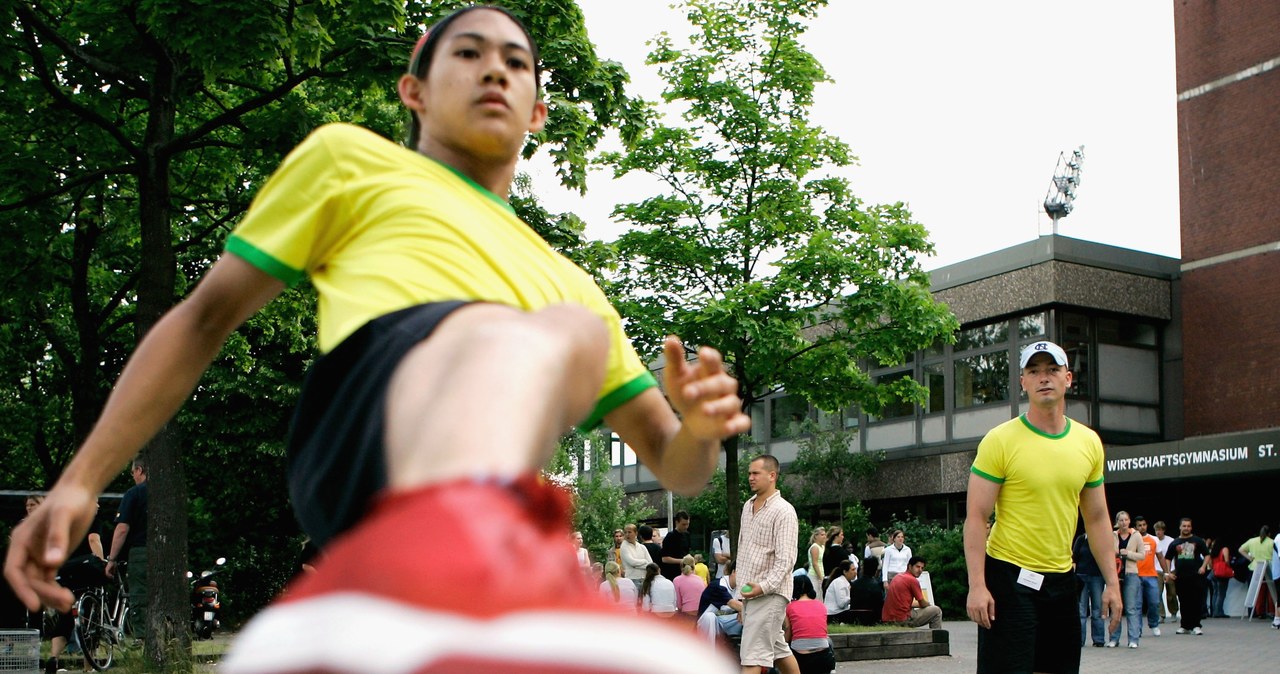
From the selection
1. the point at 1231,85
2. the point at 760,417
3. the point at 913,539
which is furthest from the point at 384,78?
the point at 760,417

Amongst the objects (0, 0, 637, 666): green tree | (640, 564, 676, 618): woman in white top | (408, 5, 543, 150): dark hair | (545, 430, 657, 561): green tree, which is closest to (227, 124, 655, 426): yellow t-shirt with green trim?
(408, 5, 543, 150): dark hair

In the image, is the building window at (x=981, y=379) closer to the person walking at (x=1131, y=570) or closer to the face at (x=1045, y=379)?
the person walking at (x=1131, y=570)

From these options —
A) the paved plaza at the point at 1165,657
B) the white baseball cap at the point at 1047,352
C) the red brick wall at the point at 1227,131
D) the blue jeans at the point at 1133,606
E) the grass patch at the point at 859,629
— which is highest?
the red brick wall at the point at 1227,131

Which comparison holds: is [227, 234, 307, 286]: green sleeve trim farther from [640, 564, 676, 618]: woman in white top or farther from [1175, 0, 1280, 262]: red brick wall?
[1175, 0, 1280, 262]: red brick wall

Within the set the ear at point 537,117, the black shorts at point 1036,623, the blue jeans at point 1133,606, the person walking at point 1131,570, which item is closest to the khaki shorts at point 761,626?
the black shorts at point 1036,623

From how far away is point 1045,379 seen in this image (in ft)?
23.2

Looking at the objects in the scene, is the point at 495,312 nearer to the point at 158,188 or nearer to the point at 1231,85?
the point at 158,188

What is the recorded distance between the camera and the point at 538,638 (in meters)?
1.02

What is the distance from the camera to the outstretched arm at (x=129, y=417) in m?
1.90

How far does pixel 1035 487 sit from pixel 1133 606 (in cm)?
1460

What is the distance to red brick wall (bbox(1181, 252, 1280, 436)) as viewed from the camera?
36.2m

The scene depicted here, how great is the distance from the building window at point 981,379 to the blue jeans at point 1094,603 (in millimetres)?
18867

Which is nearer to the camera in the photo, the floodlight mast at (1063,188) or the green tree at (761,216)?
the green tree at (761,216)

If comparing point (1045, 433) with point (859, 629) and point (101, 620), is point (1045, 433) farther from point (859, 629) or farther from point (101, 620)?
point (859, 629)
